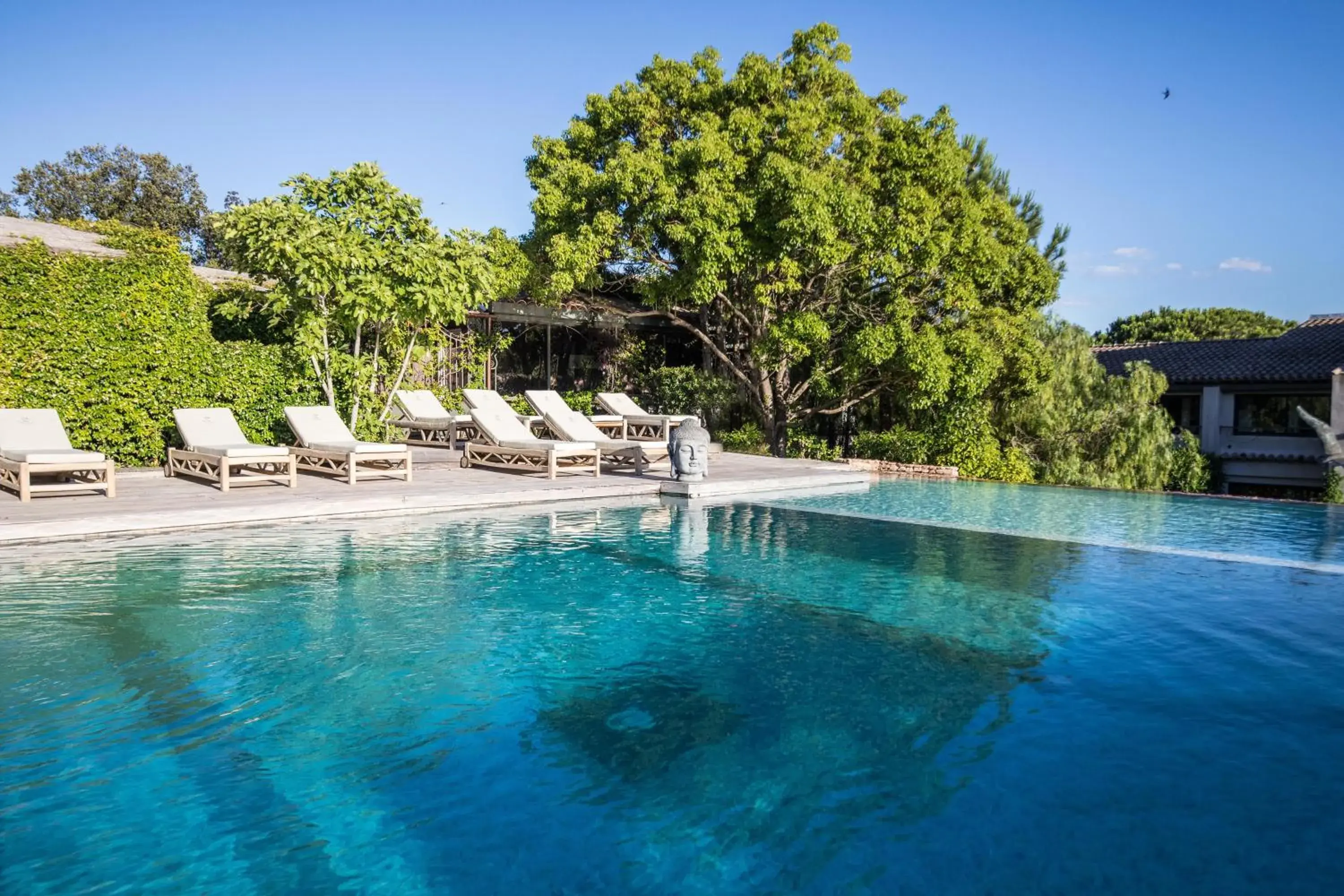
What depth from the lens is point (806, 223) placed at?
14.1 m

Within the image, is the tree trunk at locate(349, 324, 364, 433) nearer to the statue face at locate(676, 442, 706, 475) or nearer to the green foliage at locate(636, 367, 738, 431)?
the statue face at locate(676, 442, 706, 475)

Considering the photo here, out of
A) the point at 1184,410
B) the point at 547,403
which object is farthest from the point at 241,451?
the point at 1184,410

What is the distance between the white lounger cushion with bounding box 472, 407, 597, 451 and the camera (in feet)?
39.5

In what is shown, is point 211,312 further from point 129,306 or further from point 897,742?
point 897,742

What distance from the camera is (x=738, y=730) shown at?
13.1ft

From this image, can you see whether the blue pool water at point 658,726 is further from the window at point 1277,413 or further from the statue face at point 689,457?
the window at point 1277,413

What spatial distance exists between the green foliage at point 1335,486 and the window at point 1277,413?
274 cm

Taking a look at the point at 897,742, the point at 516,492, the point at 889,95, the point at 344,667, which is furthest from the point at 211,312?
the point at 897,742

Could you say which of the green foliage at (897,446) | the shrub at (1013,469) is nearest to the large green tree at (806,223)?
the green foliage at (897,446)

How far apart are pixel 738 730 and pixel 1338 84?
22055mm

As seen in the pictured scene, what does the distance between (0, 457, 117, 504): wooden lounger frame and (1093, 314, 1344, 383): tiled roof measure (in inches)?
876

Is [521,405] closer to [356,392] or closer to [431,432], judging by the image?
[431,432]

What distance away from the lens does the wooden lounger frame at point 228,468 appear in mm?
9648

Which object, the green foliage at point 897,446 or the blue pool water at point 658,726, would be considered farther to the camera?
the green foliage at point 897,446
